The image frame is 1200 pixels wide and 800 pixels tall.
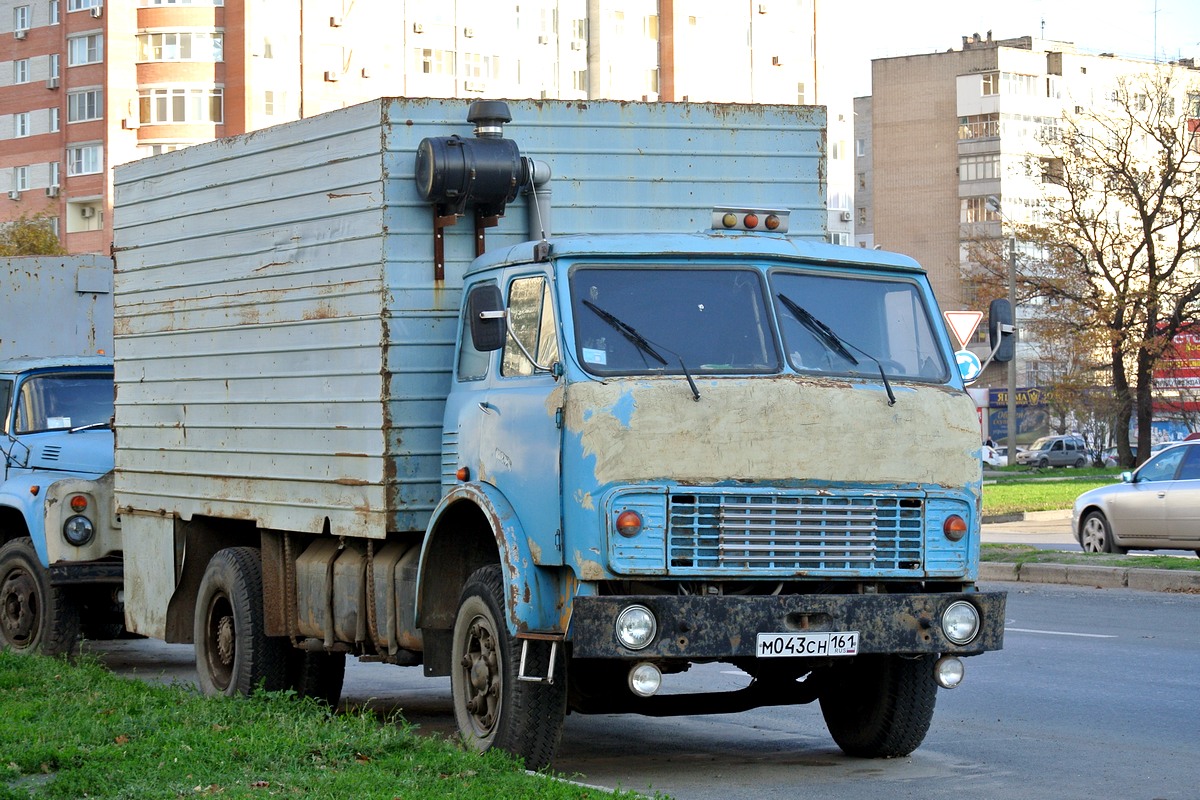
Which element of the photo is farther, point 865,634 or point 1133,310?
point 1133,310

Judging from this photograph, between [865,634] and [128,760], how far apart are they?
3.12m

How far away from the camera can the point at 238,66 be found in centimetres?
6862

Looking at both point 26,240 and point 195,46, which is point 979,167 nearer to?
point 195,46

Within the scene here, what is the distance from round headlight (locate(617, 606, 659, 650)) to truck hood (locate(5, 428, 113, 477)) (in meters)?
6.69

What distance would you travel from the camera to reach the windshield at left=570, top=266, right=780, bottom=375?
7969 mm

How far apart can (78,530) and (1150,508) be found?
14.0m

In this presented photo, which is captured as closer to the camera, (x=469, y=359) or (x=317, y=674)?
(x=469, y=359)

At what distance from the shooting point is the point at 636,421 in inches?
301

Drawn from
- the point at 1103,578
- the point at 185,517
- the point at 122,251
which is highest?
the point at 122,251

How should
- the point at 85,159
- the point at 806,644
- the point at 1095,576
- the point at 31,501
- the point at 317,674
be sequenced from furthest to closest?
the point at 85,159 < the point at 1095,576 < the point at 31,501 < the point at 317,674 < the point at 806,644

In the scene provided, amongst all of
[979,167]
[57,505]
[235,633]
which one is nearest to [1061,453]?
[979,167]

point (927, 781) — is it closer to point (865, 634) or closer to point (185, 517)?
point (865, 634)

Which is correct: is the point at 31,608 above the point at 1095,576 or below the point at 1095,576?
above

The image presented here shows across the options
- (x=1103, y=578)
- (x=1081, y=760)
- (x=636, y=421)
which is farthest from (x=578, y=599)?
(x=1103, y=578)
